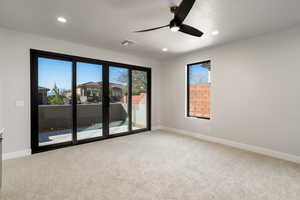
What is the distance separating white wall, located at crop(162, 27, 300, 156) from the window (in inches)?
9.5

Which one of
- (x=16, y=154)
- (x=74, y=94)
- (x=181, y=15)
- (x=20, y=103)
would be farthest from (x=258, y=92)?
(x=16, y=154)

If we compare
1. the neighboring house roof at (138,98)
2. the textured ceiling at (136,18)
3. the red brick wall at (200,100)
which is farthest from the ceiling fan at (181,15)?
the neighboring house roof at (138,98)

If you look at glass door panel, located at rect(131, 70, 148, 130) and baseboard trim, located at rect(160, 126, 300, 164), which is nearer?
baseboard trim, located at rect(160, 126, 300, 164)

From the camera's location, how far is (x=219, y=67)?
163 inches

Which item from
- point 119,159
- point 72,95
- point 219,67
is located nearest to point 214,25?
point 219,67

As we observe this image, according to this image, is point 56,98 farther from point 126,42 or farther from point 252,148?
point 252,148

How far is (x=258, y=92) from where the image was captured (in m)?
3.43

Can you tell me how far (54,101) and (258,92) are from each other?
479 cm

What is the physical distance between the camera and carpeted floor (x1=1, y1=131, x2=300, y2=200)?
1.98 meters

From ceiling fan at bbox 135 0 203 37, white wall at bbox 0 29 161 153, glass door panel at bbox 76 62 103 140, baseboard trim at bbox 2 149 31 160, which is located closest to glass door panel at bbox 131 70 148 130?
glass door panel at bbox 76 62 103 140

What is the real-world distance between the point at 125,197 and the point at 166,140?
2.59m

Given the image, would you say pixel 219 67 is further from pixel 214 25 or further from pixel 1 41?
pixel 1 41

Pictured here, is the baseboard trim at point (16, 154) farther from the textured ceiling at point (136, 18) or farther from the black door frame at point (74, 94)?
the textured ceiling at point (136, 18)

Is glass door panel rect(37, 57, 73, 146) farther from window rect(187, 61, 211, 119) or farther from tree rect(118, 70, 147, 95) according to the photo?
window rect(187, 61, 211, 119)
